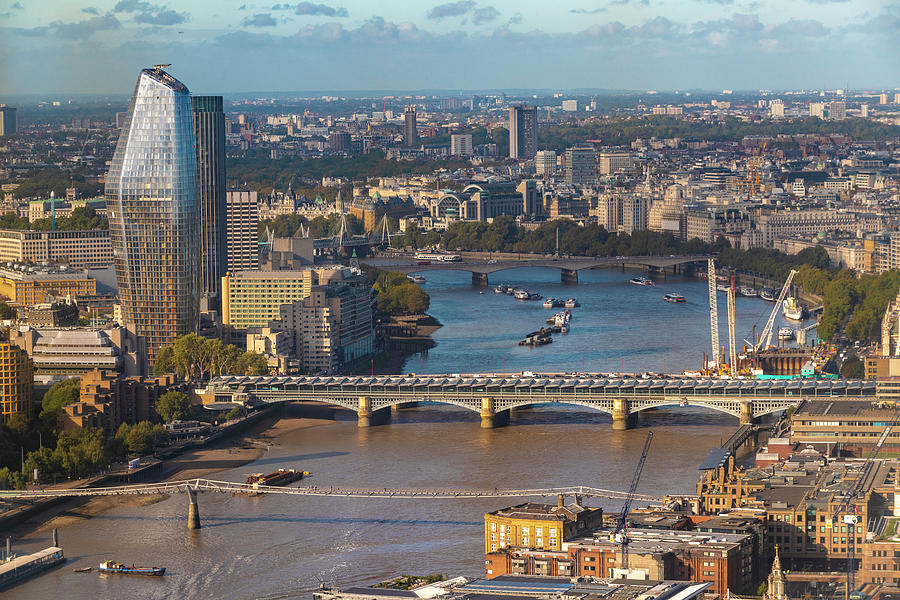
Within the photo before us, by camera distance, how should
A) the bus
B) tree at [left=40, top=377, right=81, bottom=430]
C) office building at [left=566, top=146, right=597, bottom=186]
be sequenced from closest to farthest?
1. tree at [left=40, top=377, right=81, bottom=430]
2. the bus
3. office building at [left=566, top=146, right=597, bottom=186]

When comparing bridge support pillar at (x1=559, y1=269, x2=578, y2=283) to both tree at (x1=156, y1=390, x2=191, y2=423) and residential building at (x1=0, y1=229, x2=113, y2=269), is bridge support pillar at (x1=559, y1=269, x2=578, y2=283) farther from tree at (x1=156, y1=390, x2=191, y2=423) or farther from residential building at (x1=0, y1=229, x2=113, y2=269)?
tree at (x1=156, y1=390, x2=191, y2=423)

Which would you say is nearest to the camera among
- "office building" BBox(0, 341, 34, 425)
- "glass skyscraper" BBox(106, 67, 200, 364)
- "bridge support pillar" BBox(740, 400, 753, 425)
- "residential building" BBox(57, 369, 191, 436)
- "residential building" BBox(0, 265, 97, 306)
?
"residential building" BBox(57, 369, 191, 436)

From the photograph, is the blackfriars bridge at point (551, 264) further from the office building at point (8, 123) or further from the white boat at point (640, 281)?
the office building at point (8, 123)

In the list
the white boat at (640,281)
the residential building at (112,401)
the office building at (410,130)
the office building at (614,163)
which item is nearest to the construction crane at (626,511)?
the residential building at (112,401)

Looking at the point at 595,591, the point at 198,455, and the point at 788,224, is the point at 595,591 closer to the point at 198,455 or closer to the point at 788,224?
the point at 198,455

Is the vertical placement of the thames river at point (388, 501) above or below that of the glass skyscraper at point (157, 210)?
below

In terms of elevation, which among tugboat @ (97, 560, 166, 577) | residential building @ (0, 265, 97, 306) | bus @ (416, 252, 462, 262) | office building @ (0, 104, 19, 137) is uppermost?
office building @ (0, 104, 19, 137)

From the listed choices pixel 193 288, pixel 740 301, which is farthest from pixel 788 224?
pixel 193 288

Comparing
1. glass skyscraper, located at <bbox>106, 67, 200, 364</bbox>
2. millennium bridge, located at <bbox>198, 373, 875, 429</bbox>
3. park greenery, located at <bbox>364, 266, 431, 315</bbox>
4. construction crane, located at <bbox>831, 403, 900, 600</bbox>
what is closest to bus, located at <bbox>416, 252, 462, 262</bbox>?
park greenery, located at <bbox>364, 266, 431, 315</bbox>
